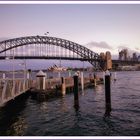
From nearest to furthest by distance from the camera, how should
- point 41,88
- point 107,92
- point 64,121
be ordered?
point 64,121 < point 107,92 < point 41,88

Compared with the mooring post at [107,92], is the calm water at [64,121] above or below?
below

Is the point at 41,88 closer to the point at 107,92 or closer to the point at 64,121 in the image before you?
the point at 107,92

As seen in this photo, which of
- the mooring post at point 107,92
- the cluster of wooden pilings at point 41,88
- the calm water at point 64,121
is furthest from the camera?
the mooring post at point 107,92

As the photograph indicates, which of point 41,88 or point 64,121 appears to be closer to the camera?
point 64,121

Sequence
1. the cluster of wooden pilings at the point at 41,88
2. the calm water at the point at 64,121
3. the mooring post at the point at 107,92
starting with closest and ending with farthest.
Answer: the calm water at the point at 64,121
the cluster of wooden pilings at the point at 41,88
the mooring post at the point at 107,92

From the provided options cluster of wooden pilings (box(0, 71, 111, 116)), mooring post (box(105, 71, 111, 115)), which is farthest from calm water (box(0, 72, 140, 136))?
cluster of wooden pilings (box(0, 71, 111, 116))

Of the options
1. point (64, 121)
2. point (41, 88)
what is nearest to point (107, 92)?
point (64, 121)

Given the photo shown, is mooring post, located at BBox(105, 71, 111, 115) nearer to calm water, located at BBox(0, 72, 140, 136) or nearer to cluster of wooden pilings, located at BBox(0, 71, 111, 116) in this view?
cluster of wooden pilings, located at BBox(0, 71, 111, 116)

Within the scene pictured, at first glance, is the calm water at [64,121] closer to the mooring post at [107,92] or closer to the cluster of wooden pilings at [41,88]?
the mooring post at [107,92]

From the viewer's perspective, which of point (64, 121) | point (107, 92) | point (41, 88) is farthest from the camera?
point (41, 88)

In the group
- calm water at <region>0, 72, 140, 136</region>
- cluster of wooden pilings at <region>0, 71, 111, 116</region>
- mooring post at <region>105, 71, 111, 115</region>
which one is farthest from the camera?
mooring post at <region>105, 71, 111, 115</region>

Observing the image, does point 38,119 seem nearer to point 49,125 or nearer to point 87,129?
point 49,125

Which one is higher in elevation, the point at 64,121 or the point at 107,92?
the point at 107,92

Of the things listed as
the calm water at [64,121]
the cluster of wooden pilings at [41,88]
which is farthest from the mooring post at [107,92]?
the calm water at [64,121]
